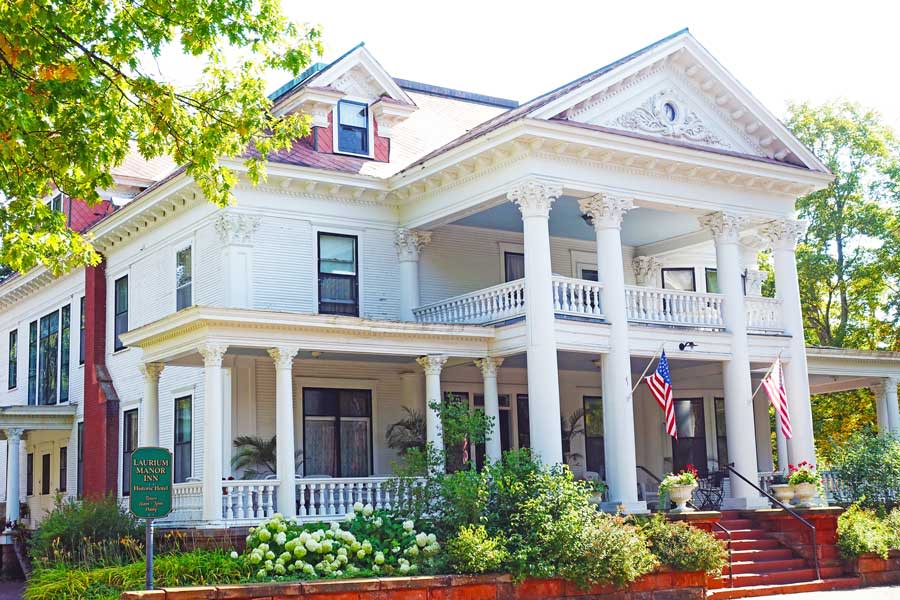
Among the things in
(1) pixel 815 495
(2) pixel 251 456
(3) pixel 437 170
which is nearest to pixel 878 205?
(1) pixel 815 495

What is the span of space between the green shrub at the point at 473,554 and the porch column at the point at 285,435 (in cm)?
374

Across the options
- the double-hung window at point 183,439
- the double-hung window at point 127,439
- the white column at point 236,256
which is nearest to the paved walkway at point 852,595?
the white column at point 236,256

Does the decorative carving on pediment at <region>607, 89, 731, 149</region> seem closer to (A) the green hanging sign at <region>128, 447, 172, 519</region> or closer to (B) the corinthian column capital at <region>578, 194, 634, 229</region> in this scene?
(B) the corinthian column capital at <region>578, 194, 634, 229</region>

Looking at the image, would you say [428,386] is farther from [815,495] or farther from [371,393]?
[815,495]

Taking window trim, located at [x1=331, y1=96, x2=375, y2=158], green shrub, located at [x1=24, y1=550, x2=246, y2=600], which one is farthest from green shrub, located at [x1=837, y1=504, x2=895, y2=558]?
→ window trim, located at [x1=331, y1=96, x2=375, y2=158]

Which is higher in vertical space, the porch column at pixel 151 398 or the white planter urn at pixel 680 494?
the porch column at pixel 151 398

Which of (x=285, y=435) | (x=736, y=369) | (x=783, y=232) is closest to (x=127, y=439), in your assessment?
(x=285, y=435)

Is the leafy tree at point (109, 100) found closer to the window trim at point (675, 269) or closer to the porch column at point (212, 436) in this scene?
the porch column at point (212, 436)

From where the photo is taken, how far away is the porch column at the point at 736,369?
23562mm

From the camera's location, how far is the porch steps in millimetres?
19688

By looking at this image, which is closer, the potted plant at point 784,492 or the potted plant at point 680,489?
the potted plant at point 680,489

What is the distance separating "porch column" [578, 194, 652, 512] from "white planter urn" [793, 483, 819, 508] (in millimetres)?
3239

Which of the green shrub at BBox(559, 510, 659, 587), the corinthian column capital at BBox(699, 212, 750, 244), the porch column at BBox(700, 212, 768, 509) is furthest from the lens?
the corinthian column capital at BBox(699, 212, 750, 244)

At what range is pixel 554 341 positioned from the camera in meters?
21.3
